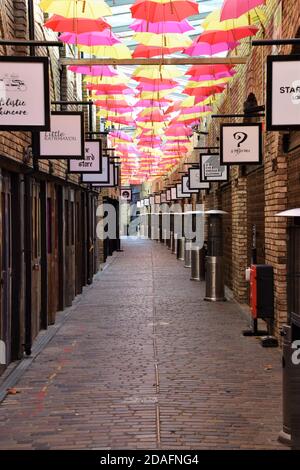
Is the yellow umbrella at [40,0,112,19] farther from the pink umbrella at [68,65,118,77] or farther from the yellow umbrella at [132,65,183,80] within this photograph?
the yellow umbrella at [132,65,183,80]

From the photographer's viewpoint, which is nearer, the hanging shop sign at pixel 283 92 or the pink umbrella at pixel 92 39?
the hanging shop sign at pixel 283 92

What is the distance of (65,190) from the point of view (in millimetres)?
14047

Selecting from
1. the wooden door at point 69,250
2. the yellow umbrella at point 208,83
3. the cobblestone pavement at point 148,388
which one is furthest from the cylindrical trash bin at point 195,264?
the cobblestone pavement at point 148,388

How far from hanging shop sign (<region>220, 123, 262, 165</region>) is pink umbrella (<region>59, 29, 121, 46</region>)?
7.77 ft

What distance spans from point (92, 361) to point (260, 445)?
11.8ft

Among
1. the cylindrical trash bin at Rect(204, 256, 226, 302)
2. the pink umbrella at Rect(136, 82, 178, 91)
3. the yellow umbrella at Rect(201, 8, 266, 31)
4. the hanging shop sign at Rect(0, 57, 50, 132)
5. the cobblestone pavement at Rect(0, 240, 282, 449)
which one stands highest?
the yellow umbrella at Rect(201, 8, 266, 31)

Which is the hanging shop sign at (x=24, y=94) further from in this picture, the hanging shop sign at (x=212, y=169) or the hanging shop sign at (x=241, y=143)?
the hanging shop sign at (x=212, y=169)

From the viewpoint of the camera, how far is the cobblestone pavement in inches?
223

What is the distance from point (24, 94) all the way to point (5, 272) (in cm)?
240

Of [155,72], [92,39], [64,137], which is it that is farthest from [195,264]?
[64,137]

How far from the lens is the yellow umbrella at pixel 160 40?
11672 mm

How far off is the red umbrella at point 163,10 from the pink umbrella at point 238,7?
1.49 ft

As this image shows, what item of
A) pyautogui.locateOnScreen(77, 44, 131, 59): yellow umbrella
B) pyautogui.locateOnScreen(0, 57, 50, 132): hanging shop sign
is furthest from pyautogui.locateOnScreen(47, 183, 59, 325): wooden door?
pyautogui.locateOnScreen(0, 57, 50, 132): hanging shop sign

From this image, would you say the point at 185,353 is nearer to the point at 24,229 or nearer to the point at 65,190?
the point at 24,229
